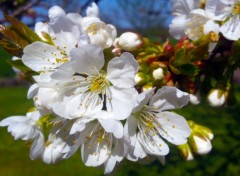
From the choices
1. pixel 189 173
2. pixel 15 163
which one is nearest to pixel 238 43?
pixel 189 173

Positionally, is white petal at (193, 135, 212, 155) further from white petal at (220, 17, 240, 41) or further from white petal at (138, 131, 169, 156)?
white petal at (220, 17, 240, 41)

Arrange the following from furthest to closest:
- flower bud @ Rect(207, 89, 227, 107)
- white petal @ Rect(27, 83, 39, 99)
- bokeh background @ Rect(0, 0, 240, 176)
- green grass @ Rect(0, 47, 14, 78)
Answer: green grass @ Rect(0, 47, 14, 78)
bokeh background @ Rect(0, 0, 240, 176)
flower bud @ Rect(207, 89, 227, 107)
white petal @ Rect(27, 83, 39, 99)

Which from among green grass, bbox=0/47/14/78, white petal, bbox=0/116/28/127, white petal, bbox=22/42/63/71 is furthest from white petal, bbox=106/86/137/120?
green grass, bbox=0/47/14/78

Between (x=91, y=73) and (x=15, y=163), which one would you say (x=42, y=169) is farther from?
(x=91, y=73)

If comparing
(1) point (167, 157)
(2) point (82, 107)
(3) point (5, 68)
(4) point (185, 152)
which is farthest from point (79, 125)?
(3) point (5, 68)

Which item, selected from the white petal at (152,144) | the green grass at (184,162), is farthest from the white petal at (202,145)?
the green grass at (184,162)

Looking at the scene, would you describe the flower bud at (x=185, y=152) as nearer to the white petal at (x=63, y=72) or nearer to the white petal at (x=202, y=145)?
the white petal at (x=202, y=145)

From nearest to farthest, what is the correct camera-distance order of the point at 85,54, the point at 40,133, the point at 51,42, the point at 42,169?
1. the point at 85,54
2. the point at 51,42
3. the point at 40,133
4. the point at 42,169
